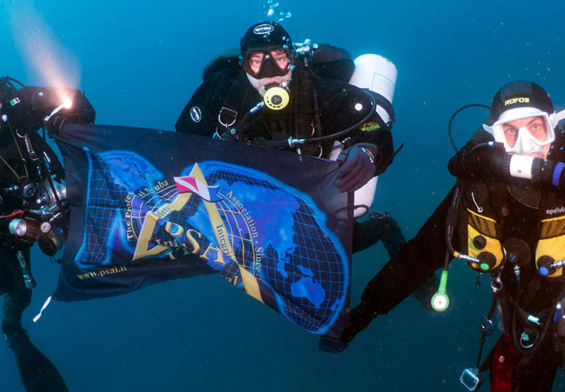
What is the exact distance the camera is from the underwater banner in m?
3.22

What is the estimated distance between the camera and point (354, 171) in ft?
9.77

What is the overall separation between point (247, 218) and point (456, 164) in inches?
69.6

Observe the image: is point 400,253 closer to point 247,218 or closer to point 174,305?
point 247,218

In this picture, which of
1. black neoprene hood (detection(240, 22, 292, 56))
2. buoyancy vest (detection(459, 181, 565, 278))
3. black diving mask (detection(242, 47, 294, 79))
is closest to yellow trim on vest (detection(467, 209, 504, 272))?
buoyancy vest (detection(459, 181, 565, 278))

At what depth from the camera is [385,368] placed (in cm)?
836

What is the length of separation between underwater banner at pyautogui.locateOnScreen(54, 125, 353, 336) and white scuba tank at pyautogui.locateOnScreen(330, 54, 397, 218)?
1.24 metres

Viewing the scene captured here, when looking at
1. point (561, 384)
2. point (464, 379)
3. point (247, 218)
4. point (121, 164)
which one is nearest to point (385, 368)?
point (561, 384)

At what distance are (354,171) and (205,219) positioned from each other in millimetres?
1449

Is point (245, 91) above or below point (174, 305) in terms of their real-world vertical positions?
above

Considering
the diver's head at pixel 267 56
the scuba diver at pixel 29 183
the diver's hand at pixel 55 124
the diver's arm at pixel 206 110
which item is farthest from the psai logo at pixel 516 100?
the scuba diver at pixel 29 183

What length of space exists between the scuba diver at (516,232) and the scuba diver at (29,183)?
14.2 ft

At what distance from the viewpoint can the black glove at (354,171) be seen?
2.98m

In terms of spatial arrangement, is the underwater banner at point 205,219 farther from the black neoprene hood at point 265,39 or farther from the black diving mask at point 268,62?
the black neoprene hood at point 265,39

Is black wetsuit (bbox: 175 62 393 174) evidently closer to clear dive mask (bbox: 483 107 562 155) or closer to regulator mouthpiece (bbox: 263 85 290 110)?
regulator mouthpiece (bbox: 263 85 290 110)
